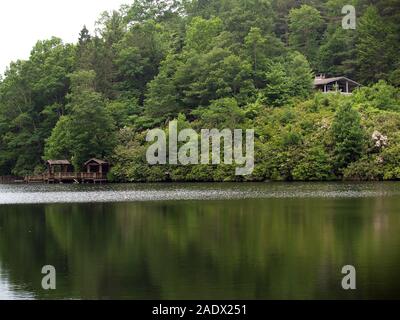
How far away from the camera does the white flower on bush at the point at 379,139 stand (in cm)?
5784

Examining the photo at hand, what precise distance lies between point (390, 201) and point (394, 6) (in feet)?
142

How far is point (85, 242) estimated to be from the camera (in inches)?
980

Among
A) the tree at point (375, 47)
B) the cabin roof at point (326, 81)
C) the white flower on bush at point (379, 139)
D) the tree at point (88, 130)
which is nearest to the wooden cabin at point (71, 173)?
the tree at point (88, 130)

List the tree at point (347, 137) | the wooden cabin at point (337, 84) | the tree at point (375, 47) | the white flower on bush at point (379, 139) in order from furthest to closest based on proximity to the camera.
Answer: the wooden cabin at point (337, 84), the tree at point (375, 47), the tree at point (347, 137), the white flower on bush at point (379, 139)

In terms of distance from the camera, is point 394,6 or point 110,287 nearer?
point 110,287

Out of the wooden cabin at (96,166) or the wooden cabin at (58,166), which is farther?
the wooden cabin at (58,166)

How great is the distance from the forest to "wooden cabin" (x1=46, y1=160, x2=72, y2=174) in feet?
3.65

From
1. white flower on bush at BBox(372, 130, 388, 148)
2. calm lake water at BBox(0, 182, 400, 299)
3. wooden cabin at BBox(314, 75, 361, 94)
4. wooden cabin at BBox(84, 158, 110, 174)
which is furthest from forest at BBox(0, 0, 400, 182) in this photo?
calm lake water at BBox(0, 182, 400, 299)

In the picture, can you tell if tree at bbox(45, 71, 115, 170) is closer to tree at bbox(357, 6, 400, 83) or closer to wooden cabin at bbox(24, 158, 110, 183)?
wooden cabin at bbox(24, 158, 110, 183)

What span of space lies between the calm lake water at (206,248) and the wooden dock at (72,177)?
30.5m

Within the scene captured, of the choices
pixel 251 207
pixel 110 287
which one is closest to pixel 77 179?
pixel 251 207

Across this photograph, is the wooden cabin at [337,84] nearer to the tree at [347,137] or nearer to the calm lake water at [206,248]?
the tree at [347,137]
